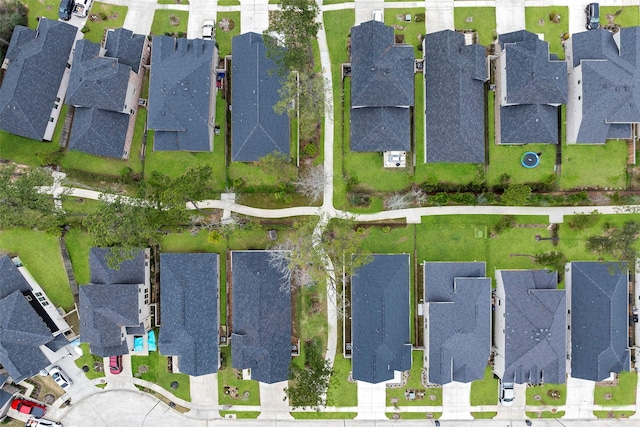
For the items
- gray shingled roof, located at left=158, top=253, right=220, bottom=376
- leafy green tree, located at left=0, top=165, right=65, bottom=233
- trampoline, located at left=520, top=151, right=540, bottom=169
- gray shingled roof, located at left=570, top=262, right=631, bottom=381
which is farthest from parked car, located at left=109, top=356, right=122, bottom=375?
trampoline, located at left=520, top=151, right=540, bottom=169

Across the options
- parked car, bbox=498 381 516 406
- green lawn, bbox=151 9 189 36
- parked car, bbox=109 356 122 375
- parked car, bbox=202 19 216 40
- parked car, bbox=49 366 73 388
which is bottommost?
parked car, bbox=498 381 516 406

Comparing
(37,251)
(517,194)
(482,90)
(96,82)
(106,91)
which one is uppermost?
(96,82)

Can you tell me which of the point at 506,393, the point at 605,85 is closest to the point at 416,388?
the point at 506,393

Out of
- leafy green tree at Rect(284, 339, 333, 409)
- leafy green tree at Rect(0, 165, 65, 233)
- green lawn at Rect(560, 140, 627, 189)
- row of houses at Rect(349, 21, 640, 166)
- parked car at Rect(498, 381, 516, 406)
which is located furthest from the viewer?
parked car at Rect(498, 381, 516, 406)

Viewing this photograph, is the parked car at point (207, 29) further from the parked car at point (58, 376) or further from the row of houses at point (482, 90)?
the parked car at point (58, 376)

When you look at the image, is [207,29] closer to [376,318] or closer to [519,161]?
[376,318]

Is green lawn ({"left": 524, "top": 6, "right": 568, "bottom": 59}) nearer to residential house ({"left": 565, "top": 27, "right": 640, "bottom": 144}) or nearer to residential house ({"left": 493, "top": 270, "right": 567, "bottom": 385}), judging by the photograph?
residential house ({"left": 565, "top": 27, "right": 640, "bottom": 144})
